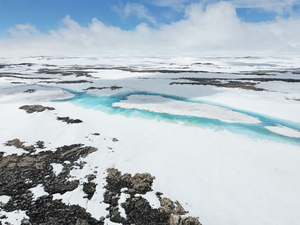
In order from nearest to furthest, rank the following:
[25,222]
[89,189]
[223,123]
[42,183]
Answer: [25,222] < [89,189] < [42,183] < [223,123]

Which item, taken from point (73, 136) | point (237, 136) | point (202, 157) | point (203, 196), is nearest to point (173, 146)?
point (202, 157)

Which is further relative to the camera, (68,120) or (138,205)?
(68,120)

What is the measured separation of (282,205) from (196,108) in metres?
9.63

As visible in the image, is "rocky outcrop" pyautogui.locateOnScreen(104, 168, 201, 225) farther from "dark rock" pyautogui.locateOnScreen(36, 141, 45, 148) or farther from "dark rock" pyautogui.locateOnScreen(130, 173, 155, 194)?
"dark rock" pyautogui.locateOnScreen(36, 141, 45, 148)

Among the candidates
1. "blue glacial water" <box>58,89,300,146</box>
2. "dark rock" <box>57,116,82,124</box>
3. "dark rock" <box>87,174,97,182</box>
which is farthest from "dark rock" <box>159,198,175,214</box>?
"dark rock" <box>57,116,82,124</box>

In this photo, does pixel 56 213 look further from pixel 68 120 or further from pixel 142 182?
pixel 68 120

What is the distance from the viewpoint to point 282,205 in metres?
5.07

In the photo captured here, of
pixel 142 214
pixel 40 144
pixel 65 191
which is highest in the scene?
pixel 40 144

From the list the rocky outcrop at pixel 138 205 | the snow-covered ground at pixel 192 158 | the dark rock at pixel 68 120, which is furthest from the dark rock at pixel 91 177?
the dark rock at pixel 68 120

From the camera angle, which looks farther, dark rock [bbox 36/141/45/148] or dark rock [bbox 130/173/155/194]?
dark rock [bbox 36/141/45/148]

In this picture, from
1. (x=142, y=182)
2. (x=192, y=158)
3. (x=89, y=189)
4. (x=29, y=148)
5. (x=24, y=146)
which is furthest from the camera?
(x=24, y=146)

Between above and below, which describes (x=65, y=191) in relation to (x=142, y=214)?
above

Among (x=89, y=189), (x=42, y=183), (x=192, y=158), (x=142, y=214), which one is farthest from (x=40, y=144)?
(x=192, y=158)

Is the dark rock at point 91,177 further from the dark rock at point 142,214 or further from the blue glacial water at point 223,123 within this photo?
the blue glacial water at point 223,123
